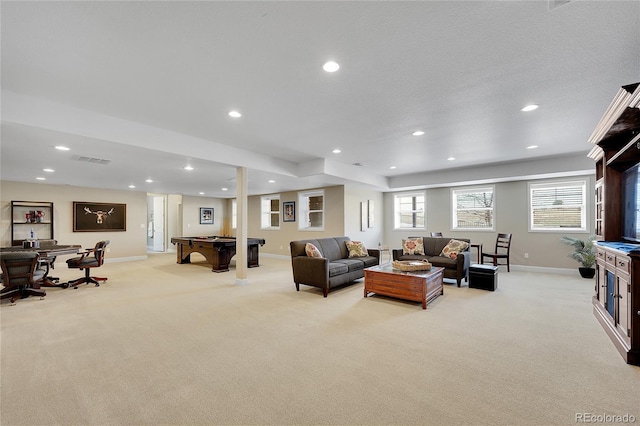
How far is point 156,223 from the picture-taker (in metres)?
12.3

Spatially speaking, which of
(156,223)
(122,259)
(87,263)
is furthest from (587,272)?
(156,223)

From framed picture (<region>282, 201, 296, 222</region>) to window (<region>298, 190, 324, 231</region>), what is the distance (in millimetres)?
291

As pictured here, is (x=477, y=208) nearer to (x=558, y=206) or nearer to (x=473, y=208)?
(x=473, y=208)

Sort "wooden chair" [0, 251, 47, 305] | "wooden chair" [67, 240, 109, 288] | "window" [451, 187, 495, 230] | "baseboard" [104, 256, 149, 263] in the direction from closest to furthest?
"wooden chair" [0, 251, 47, 305]
"wooden chair" [67, 240, 109, 288]
"window" [451, 187, 495, 230]
"baseboard" [104, 256, 149, 263]

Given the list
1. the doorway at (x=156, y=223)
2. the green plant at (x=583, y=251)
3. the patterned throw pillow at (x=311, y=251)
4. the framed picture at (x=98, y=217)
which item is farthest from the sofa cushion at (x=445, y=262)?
the doorway at (x=156, y=223)

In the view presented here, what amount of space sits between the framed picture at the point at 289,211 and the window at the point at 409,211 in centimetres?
334

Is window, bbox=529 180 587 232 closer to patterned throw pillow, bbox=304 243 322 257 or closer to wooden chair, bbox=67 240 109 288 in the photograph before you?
patterned throw pillow, bbox=304 243 322 257

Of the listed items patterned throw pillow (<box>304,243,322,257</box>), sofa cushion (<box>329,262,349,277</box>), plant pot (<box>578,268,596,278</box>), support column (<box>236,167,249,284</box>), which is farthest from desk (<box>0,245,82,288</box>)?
plant pot (<box>578,268,596,278</box>)

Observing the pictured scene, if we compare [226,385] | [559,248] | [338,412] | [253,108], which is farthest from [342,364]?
[559,248]

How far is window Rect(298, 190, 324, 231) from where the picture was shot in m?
9.05

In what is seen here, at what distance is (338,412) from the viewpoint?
1854 mm

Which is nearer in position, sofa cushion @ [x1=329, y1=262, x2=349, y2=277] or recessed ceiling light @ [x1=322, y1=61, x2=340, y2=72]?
recessed ceiling light @ [x1=322, y1=61, x2=340, y2=72]

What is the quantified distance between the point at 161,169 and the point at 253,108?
12.2ft

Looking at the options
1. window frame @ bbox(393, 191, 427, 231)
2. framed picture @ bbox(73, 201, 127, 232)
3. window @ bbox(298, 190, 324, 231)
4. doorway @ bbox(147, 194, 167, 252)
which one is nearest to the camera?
framed picture @ bbox(73, 201, 127, 232)
